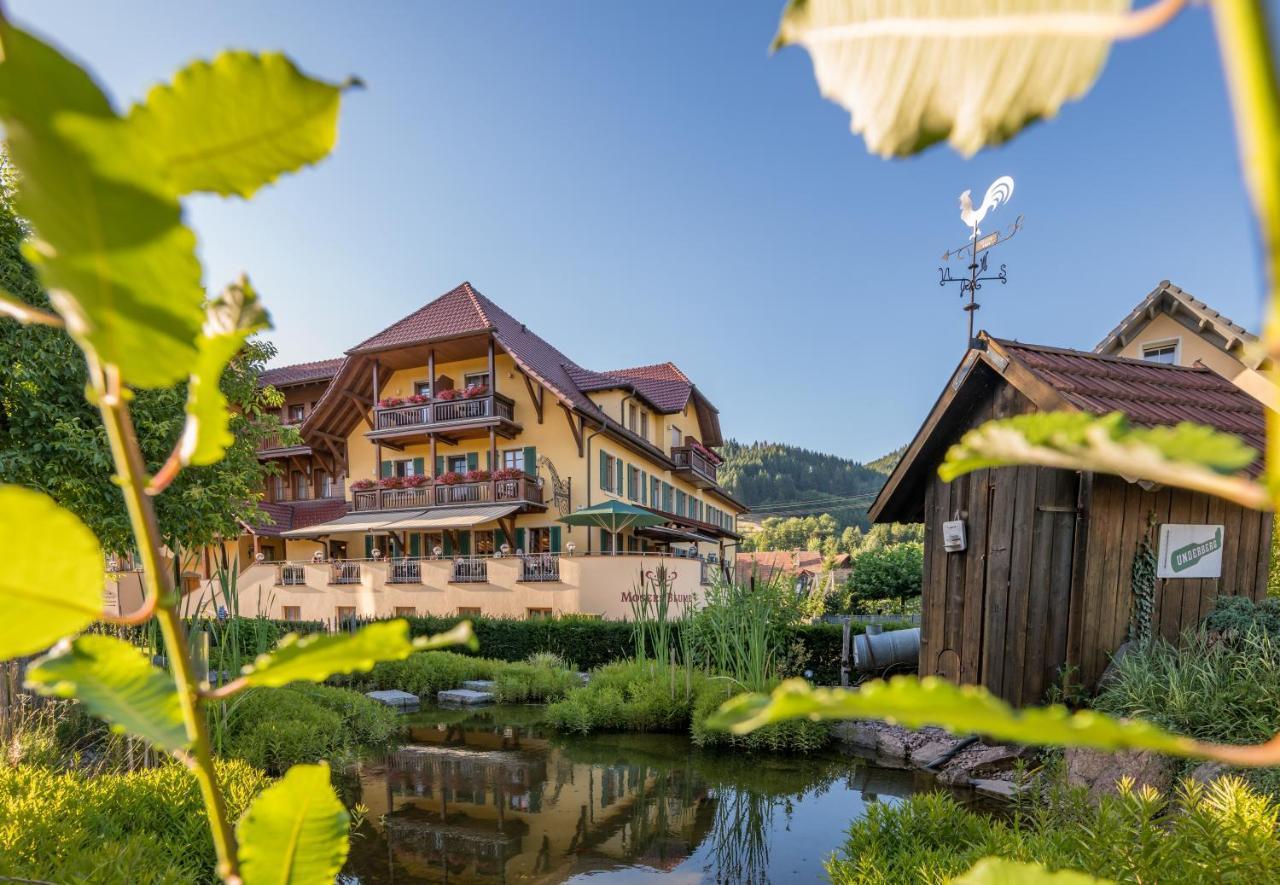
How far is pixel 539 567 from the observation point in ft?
52.8

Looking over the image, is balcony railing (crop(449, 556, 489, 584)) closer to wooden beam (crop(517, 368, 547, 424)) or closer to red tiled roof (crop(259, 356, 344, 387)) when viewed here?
wooden beam (crop(517, 368, 547, 424))

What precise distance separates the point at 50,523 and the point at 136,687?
0.17 meters

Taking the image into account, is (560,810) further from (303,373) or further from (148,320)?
(303,373)

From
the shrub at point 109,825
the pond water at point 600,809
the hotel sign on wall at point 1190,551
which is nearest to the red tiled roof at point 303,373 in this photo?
the pond water at point 600,809

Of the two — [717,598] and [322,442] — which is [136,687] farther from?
[322,442]

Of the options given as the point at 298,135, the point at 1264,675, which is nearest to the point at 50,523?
the point at 298,135

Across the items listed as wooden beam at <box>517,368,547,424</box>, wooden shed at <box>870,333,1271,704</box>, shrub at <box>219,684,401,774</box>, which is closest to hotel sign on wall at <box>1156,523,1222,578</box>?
wooden shed at <box>870,333,1271,704</box>

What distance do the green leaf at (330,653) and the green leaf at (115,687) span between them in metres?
0.05

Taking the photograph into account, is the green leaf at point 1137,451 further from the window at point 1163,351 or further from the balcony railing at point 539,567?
the window at point 1163,351

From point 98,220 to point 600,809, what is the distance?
18.8 ft

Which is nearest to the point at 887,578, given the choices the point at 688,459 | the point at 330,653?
the point at 688,459

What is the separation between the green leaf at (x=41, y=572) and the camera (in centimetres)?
29

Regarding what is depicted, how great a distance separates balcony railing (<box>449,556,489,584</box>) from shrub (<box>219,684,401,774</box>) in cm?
899

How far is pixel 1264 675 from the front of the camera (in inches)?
172
